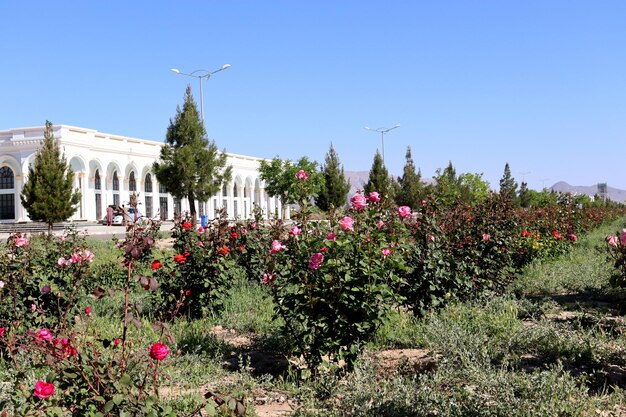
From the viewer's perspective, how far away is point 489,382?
11.4 ft

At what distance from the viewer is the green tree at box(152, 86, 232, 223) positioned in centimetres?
3181

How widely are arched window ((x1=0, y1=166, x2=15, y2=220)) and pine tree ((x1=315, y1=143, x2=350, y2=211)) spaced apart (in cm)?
2586

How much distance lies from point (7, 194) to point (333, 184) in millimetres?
27772

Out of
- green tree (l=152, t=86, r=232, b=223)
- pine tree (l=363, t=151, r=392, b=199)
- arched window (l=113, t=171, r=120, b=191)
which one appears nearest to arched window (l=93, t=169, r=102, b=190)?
arched window (l=113, t=171, r=120, b=191)

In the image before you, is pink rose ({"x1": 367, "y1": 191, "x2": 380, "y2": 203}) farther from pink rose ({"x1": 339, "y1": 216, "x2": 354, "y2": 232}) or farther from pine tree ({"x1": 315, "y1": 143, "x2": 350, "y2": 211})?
pine tree ({"x1": 315, "y1": 143, "x2": 350, "y2": 211})

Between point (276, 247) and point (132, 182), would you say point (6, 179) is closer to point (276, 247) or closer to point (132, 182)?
point (132, 182)

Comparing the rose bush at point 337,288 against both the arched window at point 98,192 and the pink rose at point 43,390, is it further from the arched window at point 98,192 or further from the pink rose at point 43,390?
the arched window at point 98,192

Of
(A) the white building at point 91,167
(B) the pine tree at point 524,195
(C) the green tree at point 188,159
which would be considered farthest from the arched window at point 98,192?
(B) the pine tree at point 524,195

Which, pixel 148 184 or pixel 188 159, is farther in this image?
pixel 148 184

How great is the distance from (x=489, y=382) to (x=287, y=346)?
2.21 m

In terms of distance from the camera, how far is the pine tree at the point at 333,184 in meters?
45.8

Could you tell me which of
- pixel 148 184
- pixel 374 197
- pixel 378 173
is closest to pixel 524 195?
pixel 378 173

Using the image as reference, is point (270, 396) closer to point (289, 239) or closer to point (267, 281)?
point (267, 281)

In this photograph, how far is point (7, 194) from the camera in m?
47.6
